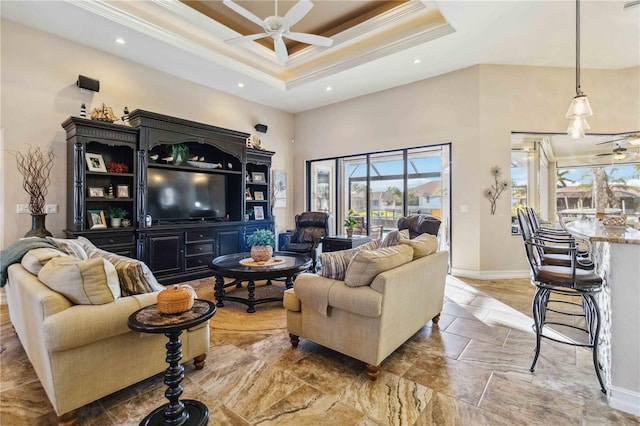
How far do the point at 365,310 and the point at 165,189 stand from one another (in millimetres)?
4320

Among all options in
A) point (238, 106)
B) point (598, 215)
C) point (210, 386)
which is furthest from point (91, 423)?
point (238, 106)

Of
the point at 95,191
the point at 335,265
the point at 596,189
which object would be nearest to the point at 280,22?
the point at 335,265

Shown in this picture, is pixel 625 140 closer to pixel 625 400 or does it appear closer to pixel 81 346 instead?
pixel 625 400

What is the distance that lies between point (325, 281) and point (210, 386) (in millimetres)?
1113

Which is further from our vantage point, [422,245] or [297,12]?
[297,12]

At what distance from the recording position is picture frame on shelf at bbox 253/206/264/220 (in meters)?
6.44

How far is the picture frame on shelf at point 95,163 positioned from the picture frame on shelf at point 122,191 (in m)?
0.32

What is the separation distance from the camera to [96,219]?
425 cm

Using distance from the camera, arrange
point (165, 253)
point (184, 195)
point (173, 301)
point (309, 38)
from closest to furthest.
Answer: point (173, 301)
point (309, 38)
point (165, 253)
point (184, 195)

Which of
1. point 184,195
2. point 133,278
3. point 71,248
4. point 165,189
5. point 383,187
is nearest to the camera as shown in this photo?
point 133,278

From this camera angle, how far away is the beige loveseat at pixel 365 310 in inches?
85.9

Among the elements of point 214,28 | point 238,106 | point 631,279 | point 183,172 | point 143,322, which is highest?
point 214,28

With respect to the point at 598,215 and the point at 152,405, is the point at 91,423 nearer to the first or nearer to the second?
the point at 152,405

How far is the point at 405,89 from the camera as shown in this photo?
5.94m
